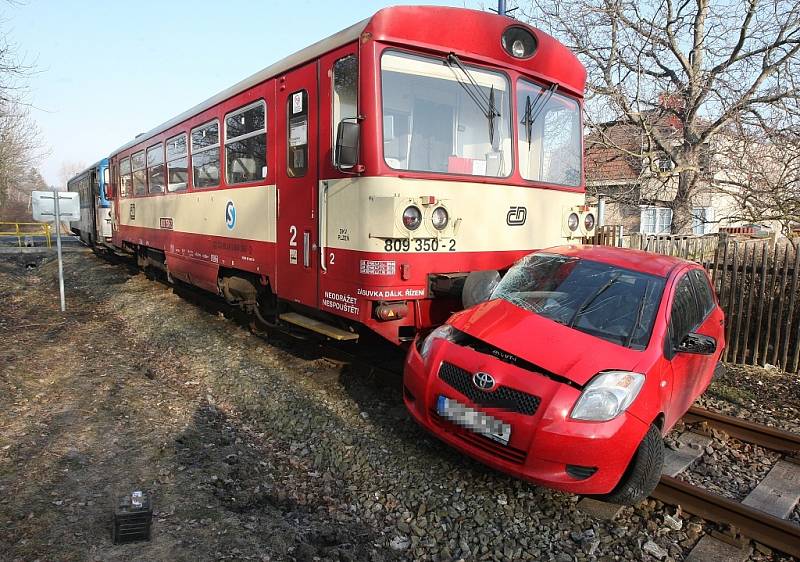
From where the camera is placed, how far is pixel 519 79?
17.4 feet

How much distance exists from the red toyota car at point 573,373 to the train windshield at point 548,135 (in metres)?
1.44

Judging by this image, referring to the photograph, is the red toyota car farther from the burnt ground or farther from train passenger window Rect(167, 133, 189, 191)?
train passenger window Rect(167, 133, 189, 191)

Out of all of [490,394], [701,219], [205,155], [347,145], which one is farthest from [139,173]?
[701,219]

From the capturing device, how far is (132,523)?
2982 mm

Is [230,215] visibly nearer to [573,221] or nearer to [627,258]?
[573,221]

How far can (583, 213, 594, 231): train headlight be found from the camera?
20.6ft

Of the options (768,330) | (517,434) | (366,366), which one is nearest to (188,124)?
(366,366)

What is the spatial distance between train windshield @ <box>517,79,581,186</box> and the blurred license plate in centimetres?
280

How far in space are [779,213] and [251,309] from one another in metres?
10.5

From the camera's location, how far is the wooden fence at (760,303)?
687 centimetres

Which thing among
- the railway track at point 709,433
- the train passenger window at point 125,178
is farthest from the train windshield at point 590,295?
the train passenger window at point 125,178

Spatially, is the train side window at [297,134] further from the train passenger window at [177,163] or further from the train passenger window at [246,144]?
the train passenger window at [177,163]

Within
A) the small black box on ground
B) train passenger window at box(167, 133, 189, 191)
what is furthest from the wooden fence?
train passenger window at box(167, 133, 189, 191)

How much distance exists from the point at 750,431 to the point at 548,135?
3.44 metres
